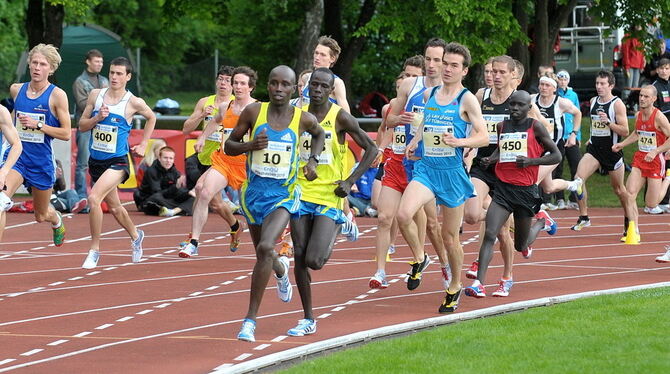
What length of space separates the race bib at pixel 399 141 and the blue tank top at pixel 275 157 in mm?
3330

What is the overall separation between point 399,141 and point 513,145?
5.17 feet

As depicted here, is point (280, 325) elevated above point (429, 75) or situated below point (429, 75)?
below

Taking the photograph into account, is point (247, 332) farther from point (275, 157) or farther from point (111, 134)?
point (111, 134)

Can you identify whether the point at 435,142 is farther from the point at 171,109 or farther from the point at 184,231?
the point at 171,109

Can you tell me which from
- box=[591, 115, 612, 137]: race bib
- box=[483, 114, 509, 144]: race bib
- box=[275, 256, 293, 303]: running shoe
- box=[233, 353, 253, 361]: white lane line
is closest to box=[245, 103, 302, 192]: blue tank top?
box=[275, 256, 293, 303]: running shoe

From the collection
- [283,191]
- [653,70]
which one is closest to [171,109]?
[653,70]

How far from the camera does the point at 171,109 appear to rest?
1404 inches

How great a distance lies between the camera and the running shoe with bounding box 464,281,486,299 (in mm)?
12398

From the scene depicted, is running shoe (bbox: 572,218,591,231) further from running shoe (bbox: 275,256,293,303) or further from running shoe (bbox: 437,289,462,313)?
running shoe (bbox: 275,256,293,303)

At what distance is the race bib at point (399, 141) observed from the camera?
1359 cm

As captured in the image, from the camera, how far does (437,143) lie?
465 inches

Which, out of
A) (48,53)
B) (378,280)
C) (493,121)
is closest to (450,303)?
(378,280)

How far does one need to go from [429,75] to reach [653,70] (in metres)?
18.9

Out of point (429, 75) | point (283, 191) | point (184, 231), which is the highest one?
point (429, 75)
